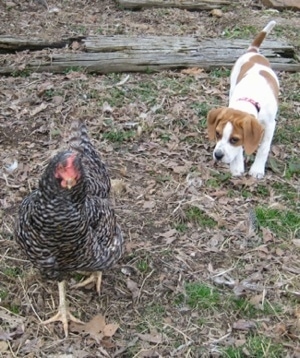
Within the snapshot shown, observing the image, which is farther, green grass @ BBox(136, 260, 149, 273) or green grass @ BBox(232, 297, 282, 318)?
green grass @ BBox(136, 260, 149, 273)

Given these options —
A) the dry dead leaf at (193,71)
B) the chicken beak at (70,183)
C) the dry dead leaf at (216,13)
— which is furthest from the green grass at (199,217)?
the dry dead leaf at (216,13)

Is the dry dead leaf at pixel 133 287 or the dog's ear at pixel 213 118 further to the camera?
the dog's ear at pixel 213 118

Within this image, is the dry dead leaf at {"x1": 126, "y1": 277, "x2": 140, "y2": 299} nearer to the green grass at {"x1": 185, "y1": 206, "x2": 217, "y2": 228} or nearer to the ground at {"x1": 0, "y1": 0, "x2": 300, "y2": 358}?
the ground at {"x1": 0, "y1": 0, "x2": 300, "y2": 358}

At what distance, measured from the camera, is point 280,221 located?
186 inches

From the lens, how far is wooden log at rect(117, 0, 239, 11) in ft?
29.2

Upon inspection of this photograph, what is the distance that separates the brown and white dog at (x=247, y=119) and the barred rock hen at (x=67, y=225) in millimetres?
1565

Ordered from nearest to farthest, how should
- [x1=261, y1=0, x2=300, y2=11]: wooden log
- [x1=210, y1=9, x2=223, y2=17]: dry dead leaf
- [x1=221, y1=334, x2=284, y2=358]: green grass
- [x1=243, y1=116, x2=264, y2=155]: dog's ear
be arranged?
[x1=221, y1=334, x2=284, y2=358]: green grass, [x1=243, y1=116, x2=264, y2=155]: dog's ear, [x1=210, y1=9, x2=223, y2=17]: dry dead leaf, [x1=261, y1=0, x2=300, y2=11]: wooden log

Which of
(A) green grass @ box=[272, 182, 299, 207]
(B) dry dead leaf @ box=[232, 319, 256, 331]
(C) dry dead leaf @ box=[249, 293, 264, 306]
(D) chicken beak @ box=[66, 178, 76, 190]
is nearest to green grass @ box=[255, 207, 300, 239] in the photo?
(A) green grass @ box=[272, 182, 299, 207]

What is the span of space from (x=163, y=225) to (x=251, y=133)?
1.10 metres

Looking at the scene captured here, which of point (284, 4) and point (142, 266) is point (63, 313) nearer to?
point (142, 266)

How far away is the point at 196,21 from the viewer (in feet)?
28.4

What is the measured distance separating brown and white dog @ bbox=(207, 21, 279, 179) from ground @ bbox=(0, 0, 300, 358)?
0.22m

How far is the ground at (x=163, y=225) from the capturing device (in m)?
3.66

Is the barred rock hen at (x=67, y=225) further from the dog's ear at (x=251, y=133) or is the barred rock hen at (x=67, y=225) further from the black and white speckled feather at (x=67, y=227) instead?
the dog's ear at (x=251, y=133)
